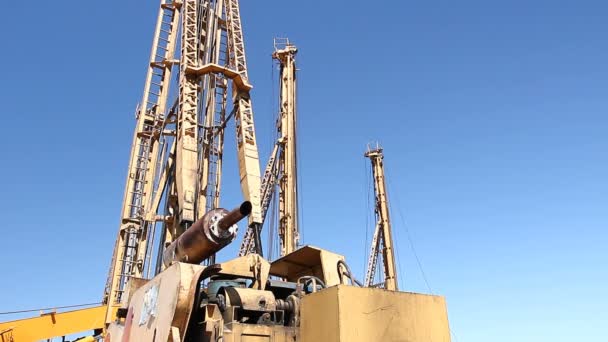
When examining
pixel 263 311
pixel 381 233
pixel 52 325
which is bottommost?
pixel 263 311

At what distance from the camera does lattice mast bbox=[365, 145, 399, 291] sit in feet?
109

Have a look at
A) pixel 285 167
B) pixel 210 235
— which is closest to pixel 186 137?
pixel 210 235

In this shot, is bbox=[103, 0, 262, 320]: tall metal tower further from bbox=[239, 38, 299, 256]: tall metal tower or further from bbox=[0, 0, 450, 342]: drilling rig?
bbox=[239, 38, 299, 256]: tall metal tower

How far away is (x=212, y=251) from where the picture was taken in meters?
8.48

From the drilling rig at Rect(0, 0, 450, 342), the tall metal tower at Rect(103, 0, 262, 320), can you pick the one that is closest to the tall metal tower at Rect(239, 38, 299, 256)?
the drilling rig at Rect(0, 0, 450, 342)

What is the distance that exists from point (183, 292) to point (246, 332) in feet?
2.51

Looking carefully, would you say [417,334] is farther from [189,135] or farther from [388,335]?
[189,135]

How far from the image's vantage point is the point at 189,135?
493 inches

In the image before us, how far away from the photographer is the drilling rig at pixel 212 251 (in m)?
5.68

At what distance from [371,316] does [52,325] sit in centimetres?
1370

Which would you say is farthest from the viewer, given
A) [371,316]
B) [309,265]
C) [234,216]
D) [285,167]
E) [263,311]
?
[285,167]

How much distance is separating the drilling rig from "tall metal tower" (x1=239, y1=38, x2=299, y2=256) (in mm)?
56

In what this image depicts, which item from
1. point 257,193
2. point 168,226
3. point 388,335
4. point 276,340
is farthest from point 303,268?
point 168,226

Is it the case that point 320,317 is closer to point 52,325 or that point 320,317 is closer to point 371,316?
point 371,316
